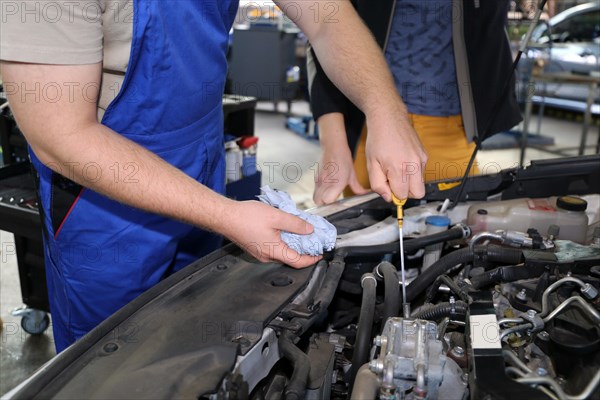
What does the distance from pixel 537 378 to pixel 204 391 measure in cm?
46

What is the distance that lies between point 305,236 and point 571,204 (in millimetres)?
728

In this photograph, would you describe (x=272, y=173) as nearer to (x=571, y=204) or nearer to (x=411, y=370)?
(x=571, y=204)

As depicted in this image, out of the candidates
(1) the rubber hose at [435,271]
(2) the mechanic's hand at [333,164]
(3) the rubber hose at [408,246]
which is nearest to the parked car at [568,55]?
(2) the mechanic's hand at [333,164]

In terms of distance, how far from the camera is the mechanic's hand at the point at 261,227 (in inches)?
38.4

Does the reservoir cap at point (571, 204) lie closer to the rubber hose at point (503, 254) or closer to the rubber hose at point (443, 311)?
the rubber hose at point (503, 254)

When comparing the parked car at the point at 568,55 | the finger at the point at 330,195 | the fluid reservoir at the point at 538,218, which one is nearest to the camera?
the fluid reservoir at the point at 538,218

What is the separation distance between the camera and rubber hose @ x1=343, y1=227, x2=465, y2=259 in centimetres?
121

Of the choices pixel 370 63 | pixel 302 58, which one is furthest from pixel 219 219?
pixel 302 58

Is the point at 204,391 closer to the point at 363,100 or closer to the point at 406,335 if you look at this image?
Result: the point at 406,335

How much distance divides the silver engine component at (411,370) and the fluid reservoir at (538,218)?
560 millimetres

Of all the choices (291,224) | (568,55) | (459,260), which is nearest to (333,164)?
(459,260)

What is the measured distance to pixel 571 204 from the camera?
1362mm

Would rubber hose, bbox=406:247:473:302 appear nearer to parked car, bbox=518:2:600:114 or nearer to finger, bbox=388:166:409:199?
finger, bbox=388:166:409:199

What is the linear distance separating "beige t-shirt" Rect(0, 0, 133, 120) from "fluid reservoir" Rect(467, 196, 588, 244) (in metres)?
0.93
